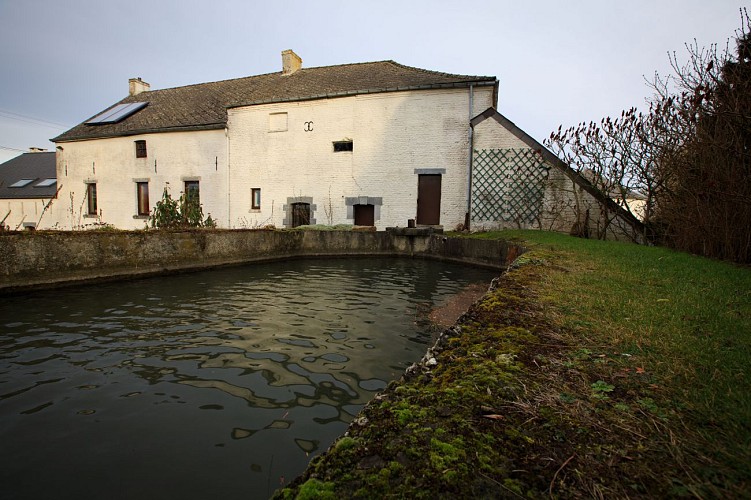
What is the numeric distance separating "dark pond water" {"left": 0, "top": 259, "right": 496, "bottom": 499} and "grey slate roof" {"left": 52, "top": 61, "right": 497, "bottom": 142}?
12.8 m

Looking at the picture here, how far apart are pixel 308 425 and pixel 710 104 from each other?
30.3 ft

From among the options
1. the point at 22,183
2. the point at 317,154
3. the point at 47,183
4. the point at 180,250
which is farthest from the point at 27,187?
the point at 180,250

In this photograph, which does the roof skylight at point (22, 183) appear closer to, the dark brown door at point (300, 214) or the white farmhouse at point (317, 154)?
the white farmhouse at point (317, 154)

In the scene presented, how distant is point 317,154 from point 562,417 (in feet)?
56.1

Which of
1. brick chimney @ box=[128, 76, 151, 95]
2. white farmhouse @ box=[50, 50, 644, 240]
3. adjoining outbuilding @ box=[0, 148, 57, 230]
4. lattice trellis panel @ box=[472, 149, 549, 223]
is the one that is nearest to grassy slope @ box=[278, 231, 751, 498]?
lattice trellis panel @ box=[472, 149, 549, 223]

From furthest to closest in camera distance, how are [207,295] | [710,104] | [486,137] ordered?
[486,137] → [710,104] → [207,295]

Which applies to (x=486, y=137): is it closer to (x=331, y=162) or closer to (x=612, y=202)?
(x=612, y=202)

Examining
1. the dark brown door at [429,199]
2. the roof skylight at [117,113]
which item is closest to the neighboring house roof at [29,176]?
the roof skylight at [117,113]

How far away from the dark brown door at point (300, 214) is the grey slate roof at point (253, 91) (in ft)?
16.4

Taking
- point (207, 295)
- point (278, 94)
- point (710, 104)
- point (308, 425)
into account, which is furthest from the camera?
point (278, 94)

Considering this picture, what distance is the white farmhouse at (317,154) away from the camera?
48.0 ft

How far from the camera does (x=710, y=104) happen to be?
23.2 feet

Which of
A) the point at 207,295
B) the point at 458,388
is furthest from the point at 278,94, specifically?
the point at 458,388

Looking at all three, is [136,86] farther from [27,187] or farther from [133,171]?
[27,187]
